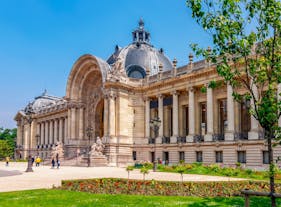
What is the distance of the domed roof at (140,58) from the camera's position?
198 feet

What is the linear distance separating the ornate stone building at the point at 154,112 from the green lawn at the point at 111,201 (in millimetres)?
23764

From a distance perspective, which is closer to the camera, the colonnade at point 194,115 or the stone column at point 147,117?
the colonnade at point 194,115

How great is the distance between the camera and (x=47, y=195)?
15414mm

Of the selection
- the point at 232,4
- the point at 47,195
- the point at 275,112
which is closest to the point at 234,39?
the point at 232,4

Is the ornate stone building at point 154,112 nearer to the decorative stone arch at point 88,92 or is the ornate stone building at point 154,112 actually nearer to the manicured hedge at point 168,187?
the decorative stone arch at point 88,92

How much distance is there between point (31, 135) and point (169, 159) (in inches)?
2073

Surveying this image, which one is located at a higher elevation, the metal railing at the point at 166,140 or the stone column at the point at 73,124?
the stone column at the point at 73,124

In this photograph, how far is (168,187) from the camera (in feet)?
55.2

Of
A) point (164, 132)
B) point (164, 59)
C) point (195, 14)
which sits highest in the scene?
point (164, 59)

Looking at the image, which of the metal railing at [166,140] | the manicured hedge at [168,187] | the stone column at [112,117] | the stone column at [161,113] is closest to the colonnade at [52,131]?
the stone column at [112,117]

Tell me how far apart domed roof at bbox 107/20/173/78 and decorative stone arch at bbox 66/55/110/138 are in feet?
15.9

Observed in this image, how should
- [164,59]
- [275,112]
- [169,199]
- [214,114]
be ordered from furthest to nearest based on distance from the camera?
[164,59], [214,114], [169,199], [275,112]

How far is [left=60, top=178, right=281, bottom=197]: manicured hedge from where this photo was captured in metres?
15.8

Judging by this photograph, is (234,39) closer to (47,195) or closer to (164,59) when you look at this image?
(47,195)
